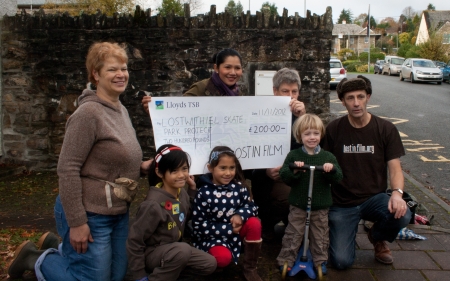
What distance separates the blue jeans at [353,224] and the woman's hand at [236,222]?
100cm

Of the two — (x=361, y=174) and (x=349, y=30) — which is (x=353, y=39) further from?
(x=361, y=174)

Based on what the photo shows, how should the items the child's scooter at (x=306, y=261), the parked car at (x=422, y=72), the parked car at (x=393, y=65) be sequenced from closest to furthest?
1. the child's scooter at (x=306, y=261)
2. the parked car at (x=422, y=72)
3. the parked car at (x=393, y=65)

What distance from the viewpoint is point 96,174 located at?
315 centimetres

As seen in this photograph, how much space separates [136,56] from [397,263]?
533 cm

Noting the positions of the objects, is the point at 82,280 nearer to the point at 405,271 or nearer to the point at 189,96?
the point at 189,96

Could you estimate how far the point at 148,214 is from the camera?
3.32 metres

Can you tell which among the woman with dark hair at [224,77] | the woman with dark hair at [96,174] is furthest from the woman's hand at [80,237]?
the woman with dark hair at [224,77]

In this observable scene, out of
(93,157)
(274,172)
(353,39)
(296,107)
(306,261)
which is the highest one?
(353,39)

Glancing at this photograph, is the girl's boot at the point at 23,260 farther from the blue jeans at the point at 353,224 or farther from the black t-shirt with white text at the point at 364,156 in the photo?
the black t-shirt with white text at the point at 364,156

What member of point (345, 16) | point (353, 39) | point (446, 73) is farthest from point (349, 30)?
point (446, 73)

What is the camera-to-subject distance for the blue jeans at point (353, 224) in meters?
4.08

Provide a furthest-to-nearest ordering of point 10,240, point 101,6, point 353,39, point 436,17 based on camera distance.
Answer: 1. point 353,39
2. point 436,17
3. point 101,6
4. point 10,240

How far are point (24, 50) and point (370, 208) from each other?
631cm

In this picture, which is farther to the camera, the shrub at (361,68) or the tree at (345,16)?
the tree at (345,16)
